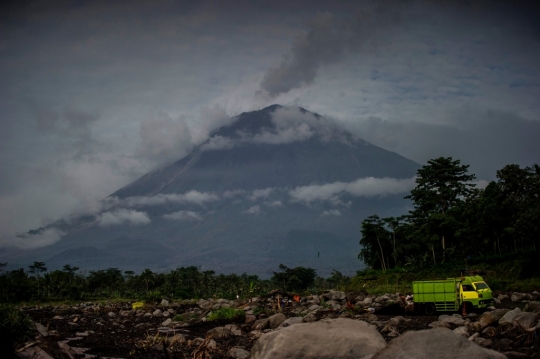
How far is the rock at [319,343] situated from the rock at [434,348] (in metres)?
1.13

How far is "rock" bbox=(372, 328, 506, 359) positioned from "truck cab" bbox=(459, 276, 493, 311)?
1368 centimetres

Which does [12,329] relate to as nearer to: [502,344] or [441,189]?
[502,344]

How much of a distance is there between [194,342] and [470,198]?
42537mm

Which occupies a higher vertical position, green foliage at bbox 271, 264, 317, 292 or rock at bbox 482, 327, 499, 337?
rock at bbox 482, 327, 499, 337

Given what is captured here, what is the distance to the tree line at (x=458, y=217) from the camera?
41656 millimetres

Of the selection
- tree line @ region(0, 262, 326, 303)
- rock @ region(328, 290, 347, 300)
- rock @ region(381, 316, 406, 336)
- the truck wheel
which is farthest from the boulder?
tree line @ region(0, 262, 326, 303)

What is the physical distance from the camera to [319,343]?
9156 mm

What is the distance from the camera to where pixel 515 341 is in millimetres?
11531

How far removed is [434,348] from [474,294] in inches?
555

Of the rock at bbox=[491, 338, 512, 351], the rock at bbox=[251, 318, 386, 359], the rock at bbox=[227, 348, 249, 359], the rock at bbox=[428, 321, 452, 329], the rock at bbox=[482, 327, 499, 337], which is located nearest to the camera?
the rock at bbox=[251, 318, 386, 359]

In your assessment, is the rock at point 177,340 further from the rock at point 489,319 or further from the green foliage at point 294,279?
the green foliage at point 294,279

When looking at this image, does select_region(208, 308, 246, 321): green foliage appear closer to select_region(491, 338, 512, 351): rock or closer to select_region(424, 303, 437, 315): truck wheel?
select_region(424, 303, 437, 315): truck wheel

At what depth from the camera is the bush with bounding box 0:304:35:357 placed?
9398mm

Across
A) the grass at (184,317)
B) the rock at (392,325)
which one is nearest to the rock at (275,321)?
the rock at (392,325)
